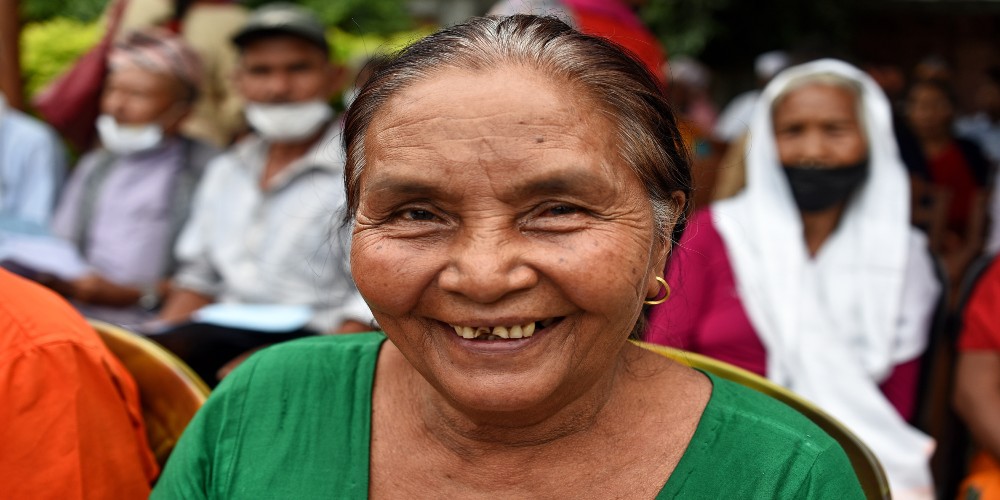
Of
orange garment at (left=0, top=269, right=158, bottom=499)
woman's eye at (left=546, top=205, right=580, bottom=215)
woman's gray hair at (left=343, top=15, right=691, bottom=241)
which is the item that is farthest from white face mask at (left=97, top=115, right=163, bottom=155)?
woman's eye at (left=546, top=205, right=580, bottom=215)

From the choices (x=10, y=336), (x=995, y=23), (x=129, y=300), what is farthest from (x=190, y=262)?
(x=995, y=23)

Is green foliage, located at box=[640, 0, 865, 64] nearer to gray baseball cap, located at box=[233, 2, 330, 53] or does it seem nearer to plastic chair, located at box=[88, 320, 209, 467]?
gray baseball cap, located at box=[233, 2, 330, 53]

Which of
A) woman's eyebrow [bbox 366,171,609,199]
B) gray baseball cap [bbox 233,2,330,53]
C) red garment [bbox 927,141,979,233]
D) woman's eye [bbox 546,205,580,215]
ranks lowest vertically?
red garment [bbox 927,141,979,233]

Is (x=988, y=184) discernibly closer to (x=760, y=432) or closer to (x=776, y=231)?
(x=776, y=231)

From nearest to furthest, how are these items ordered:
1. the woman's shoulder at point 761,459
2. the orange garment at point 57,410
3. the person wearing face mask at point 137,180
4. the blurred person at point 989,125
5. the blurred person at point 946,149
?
the woman's shoulder at point 761,459 → the orange garment at point 57,410 → the person wearing face mask at point 137,180 → the blurred person at point 946,149 → the blurred person at point 989,125

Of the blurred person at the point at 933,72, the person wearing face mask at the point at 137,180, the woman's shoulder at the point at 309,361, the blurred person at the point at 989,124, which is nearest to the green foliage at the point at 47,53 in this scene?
the person wearing face mask at the point at 137,180

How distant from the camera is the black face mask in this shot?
3.34 m

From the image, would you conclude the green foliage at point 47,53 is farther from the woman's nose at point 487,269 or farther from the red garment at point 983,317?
the woman's nose at point 487,269

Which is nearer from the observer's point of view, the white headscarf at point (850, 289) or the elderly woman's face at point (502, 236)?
the elderly woman's face at point (502, 236)

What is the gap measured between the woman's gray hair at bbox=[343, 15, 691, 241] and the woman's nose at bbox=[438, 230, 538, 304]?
0.82ft

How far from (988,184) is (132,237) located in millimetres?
6080

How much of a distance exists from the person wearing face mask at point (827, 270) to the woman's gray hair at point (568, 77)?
4.86ft

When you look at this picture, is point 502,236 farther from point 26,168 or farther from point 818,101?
point 26,168

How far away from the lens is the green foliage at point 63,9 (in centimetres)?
887
